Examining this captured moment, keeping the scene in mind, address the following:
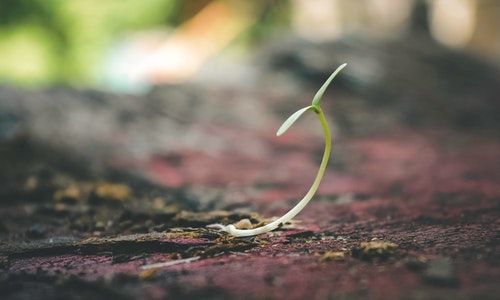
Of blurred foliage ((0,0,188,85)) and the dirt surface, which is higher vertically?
blurred foliage ((0,0,188,85))

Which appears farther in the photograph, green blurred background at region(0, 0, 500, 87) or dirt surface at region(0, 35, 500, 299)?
green blurred background at region(0, 0, 500, 87)

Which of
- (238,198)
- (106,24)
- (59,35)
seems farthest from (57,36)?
(238,198)

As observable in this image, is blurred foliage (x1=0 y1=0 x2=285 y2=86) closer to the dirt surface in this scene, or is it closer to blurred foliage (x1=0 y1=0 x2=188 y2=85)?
blurred foliage (x1=0 y1=0 x2=188 y2=85)

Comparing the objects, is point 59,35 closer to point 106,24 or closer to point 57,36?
point 57,36

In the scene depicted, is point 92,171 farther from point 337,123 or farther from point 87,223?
point 337,123

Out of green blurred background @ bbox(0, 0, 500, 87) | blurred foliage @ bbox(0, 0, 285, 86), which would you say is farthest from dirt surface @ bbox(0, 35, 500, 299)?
blurred foliage @ bbox(0, 0, 285, 86)

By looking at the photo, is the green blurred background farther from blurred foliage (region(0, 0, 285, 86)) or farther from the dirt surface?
the dirt surface
